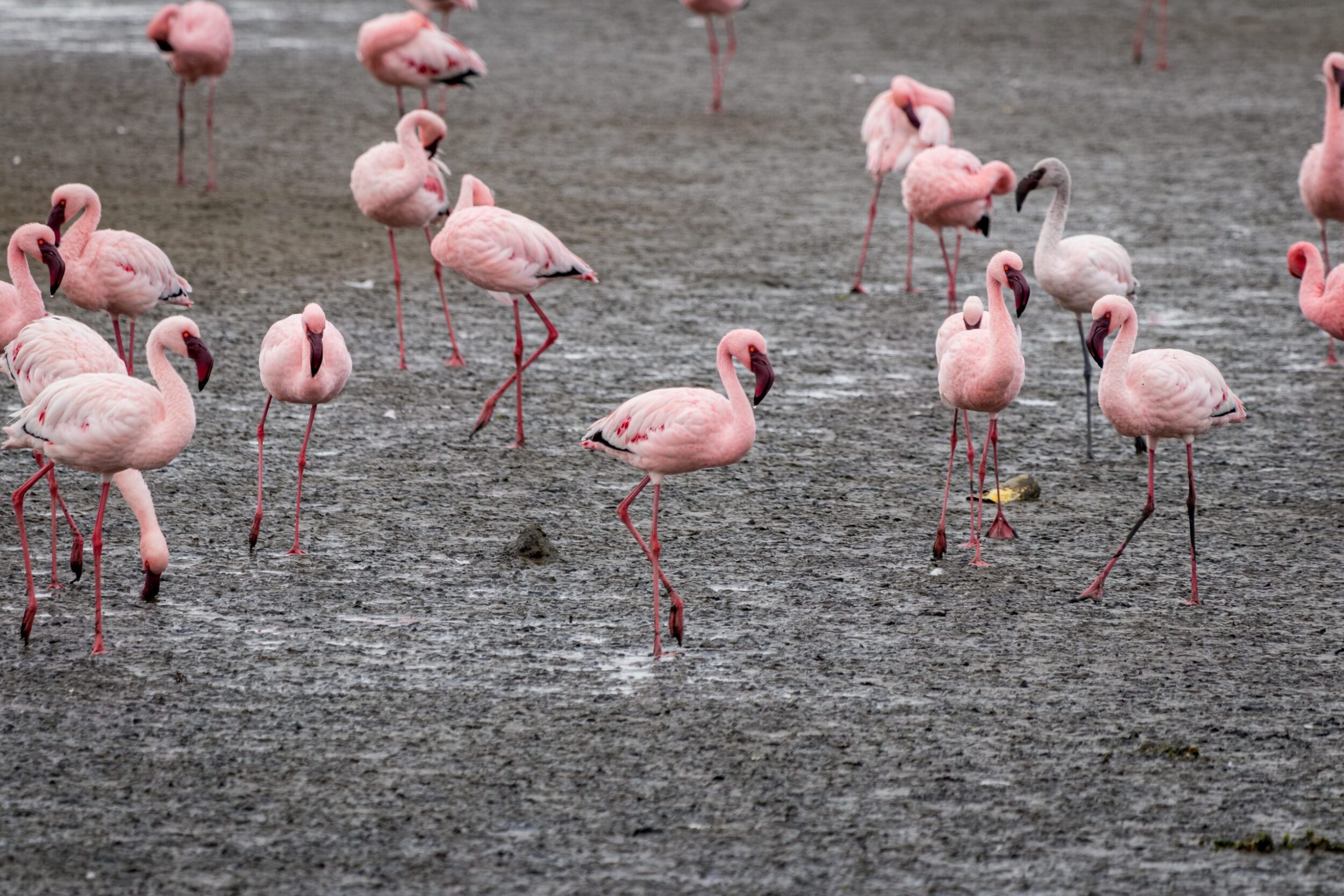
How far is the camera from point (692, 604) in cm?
561

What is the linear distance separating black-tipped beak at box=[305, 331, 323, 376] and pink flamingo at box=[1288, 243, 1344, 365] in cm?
446

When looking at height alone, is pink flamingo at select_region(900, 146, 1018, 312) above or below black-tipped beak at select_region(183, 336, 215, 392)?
above

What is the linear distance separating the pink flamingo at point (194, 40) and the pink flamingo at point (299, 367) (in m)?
6.10

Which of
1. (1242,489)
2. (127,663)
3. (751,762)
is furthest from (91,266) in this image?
(1242,489)

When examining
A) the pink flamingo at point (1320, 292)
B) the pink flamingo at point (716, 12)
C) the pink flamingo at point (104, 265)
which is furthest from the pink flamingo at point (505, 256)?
the pink flamingo at point (716, 12)

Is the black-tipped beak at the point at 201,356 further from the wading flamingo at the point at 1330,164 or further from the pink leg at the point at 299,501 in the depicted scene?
the wading flamingo at the point at 1330,164

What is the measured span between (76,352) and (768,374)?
250 centimetres

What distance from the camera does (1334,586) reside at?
5730 mm

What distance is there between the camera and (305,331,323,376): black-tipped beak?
5.77 meters

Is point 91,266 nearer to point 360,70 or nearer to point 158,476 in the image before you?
point 158,476

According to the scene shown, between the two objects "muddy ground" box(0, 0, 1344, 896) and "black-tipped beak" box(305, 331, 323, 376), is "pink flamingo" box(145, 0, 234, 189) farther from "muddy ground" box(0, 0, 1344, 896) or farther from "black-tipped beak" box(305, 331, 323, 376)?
"black-tipped beak" box(305, 331, 323, 376)

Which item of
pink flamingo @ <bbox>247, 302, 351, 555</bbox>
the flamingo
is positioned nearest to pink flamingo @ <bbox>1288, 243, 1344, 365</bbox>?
the flamingo

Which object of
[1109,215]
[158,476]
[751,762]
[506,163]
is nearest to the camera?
[751,762]

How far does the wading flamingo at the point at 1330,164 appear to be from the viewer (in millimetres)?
8898
